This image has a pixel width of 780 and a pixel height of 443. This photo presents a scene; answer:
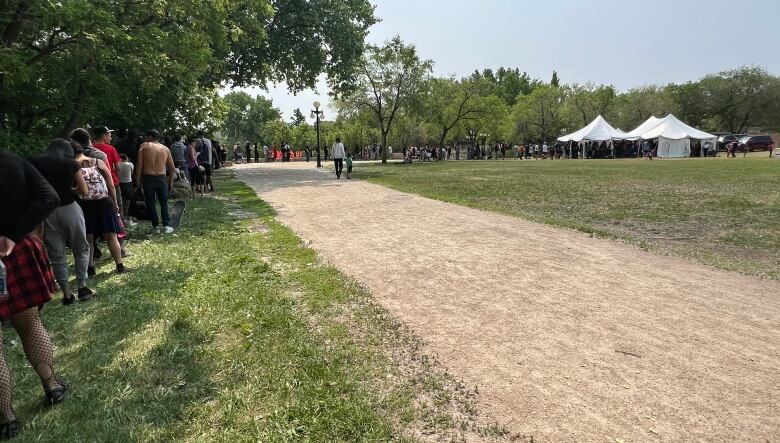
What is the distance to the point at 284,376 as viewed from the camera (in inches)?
130

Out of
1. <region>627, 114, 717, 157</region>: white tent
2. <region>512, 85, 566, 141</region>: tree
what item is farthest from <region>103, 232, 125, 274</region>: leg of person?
<region>512, 85, 566, 141</region>: tree

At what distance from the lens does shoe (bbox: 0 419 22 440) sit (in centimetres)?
282

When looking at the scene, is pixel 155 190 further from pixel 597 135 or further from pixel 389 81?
pixel 597 135

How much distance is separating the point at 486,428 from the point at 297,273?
3.63 meters

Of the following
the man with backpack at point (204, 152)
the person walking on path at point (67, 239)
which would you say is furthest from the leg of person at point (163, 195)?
the man with backpack at point (204, 152)

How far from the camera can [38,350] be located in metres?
3.14

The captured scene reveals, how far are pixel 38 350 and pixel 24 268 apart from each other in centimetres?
57

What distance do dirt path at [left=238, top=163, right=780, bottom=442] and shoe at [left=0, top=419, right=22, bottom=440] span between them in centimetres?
278

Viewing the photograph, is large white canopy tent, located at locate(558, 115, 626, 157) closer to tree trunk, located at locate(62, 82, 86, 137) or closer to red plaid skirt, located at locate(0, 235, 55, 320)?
tree trunk, located at locate(62, 82, 86, 137)

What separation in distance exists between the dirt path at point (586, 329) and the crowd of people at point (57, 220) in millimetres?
2803

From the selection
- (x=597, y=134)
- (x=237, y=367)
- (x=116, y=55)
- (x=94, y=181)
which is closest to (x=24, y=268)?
(x=237, y=367)

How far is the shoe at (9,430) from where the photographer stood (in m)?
2.82

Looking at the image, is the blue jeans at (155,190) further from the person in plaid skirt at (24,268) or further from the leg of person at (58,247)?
the person in plaid skirt at (24,268)

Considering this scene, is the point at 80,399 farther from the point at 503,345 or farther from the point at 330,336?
the point at 503,345
